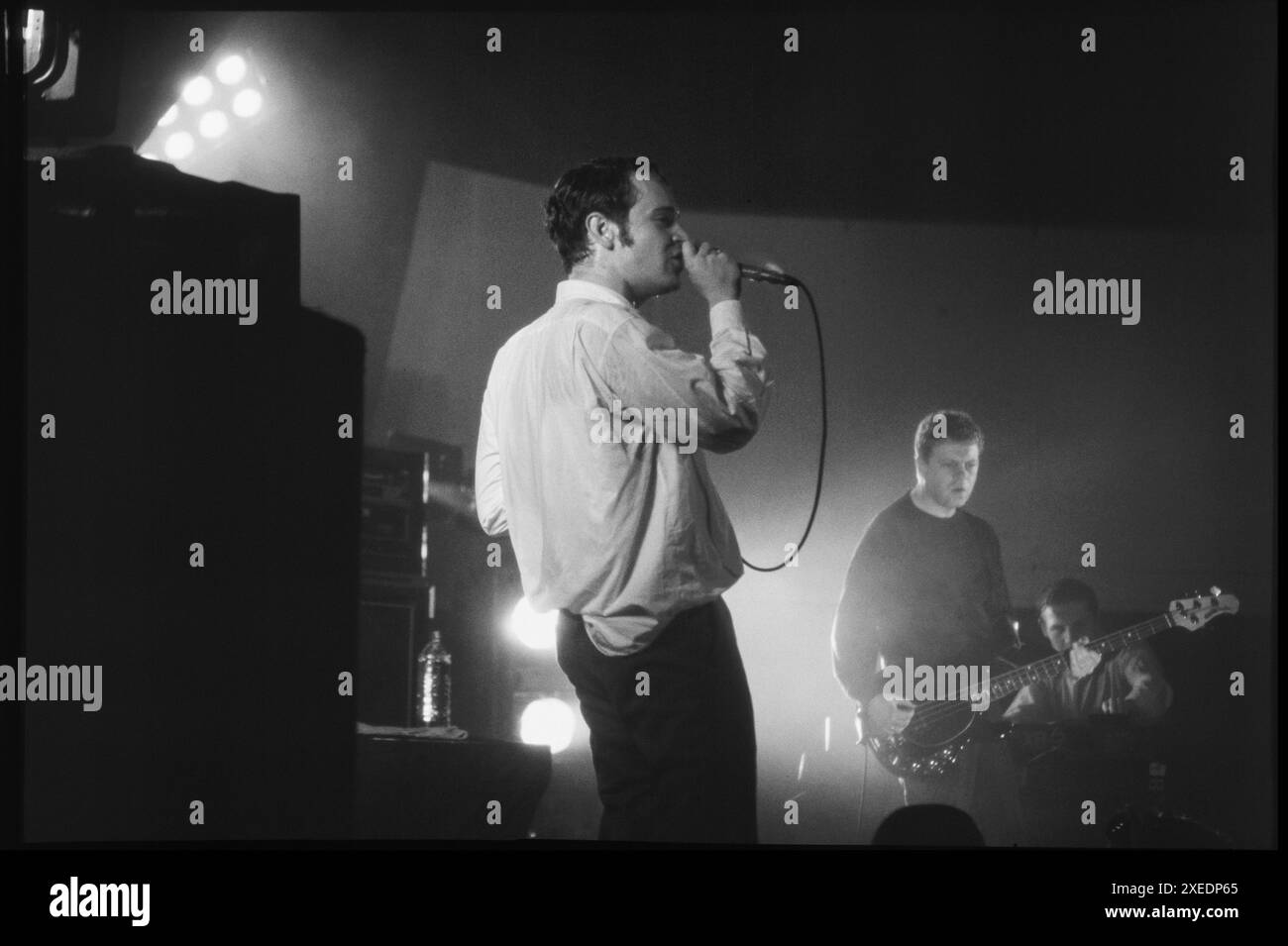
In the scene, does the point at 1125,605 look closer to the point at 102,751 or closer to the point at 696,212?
the point at 696,212

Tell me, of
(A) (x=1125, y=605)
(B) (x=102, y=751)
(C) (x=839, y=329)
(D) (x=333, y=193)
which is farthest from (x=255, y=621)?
(A) (x=1125, y=605)

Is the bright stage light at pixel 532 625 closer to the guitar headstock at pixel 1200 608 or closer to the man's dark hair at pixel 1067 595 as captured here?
A: the man's dark hair at pixel 1067 595

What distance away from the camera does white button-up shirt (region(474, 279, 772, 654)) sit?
2838mm

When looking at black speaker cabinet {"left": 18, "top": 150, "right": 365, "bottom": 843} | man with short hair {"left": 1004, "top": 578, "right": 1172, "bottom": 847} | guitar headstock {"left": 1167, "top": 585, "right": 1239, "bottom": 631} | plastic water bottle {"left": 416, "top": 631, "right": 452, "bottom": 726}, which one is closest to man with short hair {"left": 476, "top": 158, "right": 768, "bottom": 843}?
plastic water bottle {"left": 416, "top": 631, "right": 452, "bottom": 726}

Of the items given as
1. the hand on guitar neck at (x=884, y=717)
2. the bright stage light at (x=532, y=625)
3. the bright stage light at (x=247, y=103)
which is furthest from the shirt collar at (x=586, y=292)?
the hand on guitar neck at (x=884, y=717)

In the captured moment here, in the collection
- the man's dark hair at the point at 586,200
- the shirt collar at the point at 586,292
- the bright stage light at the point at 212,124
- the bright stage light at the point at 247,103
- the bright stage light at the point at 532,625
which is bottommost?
the bright stage light at the point at 532,625

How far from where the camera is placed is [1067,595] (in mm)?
2887

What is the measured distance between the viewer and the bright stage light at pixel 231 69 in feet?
9.81

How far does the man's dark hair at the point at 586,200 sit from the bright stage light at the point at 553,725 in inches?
34.5

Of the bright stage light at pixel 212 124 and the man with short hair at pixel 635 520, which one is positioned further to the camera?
the bright stage light at pixel 212 124

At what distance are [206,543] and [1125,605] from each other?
185 centimetres
